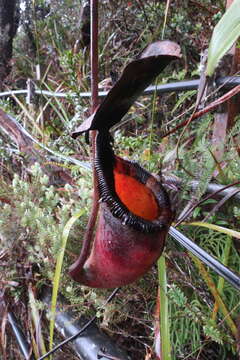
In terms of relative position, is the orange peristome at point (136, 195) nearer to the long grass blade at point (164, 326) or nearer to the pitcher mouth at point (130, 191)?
the pitcher mouth at point (130, 191)

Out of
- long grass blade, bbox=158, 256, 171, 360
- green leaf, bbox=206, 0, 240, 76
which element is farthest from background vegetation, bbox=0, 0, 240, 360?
green leaf, bbox=206, 0, 240, 76

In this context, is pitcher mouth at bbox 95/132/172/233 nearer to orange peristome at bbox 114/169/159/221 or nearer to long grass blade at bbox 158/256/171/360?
orange peristome at bbox 114/169/159/221

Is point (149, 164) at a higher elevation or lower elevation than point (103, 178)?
lower

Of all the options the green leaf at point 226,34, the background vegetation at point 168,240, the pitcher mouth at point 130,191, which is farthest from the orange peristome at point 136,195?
the green leaf at point 226,34

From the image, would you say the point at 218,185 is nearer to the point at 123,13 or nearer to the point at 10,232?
the point at 10,232

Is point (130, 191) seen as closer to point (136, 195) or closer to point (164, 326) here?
point (136, 195)

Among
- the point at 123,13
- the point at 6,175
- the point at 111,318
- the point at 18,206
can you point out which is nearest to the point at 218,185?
the point at 111,318

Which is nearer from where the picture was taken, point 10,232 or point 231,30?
point 231,30

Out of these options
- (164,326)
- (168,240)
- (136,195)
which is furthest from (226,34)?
(168,240)
